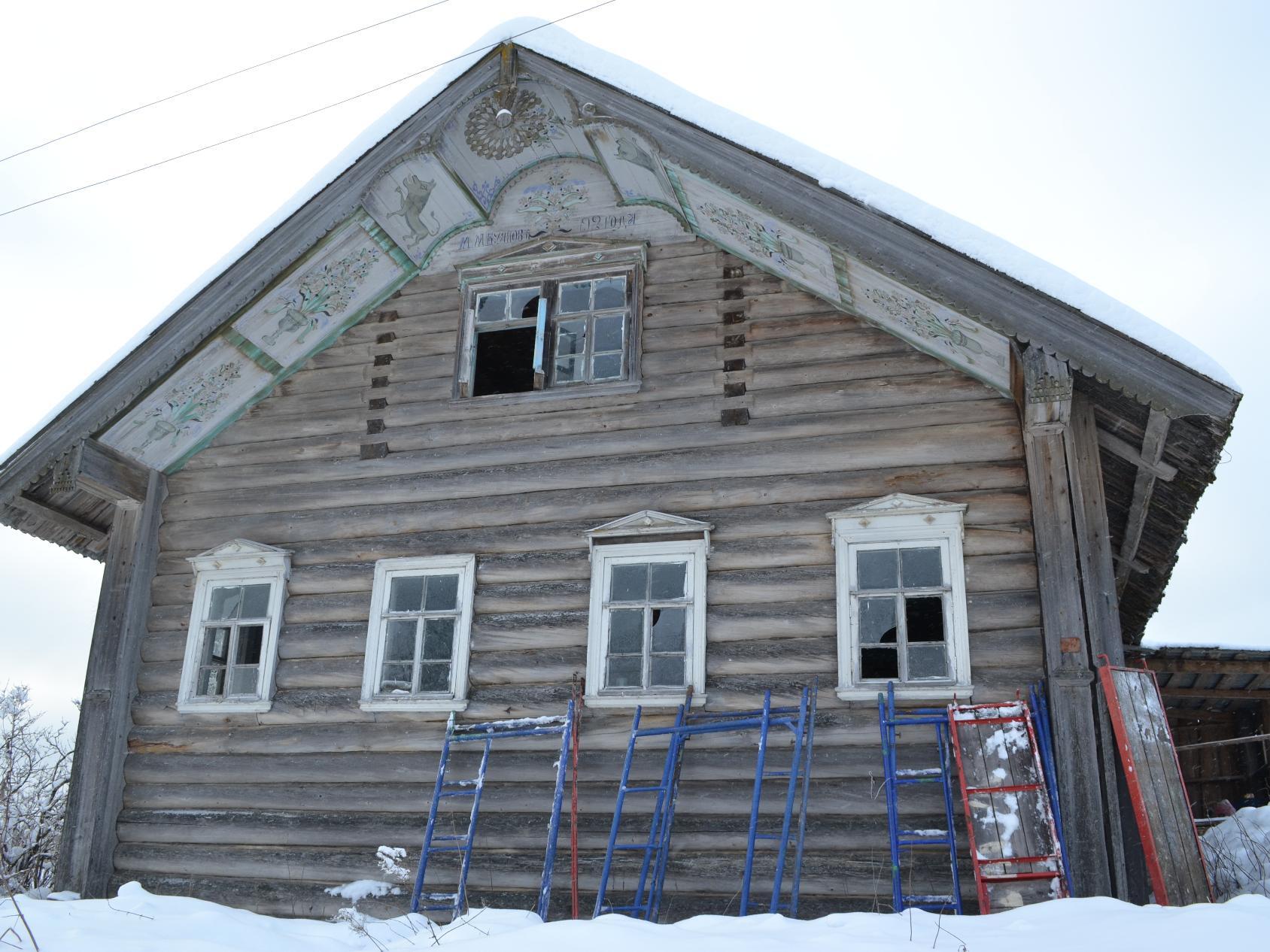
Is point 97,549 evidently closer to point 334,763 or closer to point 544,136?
point 334,763

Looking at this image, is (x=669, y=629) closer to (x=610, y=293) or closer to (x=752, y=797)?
(x=752, y=797)

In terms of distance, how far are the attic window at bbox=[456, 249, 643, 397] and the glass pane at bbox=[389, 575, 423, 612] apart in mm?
1762

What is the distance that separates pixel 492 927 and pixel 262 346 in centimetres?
588

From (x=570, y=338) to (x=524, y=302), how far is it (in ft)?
2.26

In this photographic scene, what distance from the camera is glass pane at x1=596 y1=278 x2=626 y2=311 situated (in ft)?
32.2

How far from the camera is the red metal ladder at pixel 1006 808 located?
674 centimetres

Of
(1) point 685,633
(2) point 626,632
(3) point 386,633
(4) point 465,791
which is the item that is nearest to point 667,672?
(1) point 685,633

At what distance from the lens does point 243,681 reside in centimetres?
955

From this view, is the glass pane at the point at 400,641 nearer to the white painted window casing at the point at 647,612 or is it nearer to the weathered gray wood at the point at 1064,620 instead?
the white painted window casing at the point at 647,612

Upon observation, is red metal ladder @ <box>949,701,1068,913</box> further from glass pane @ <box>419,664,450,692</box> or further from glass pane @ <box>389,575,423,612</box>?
glass pane @ <box>389,575,423,612</box>

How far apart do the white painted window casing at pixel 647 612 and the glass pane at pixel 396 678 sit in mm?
1657

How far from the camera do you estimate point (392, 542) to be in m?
9.47

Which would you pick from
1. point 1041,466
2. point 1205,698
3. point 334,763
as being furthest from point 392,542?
point 1205,698

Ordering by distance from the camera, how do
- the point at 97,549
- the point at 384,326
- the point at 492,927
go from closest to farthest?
the point at 492,927 < the point at 384,326 < the point at 97,549
